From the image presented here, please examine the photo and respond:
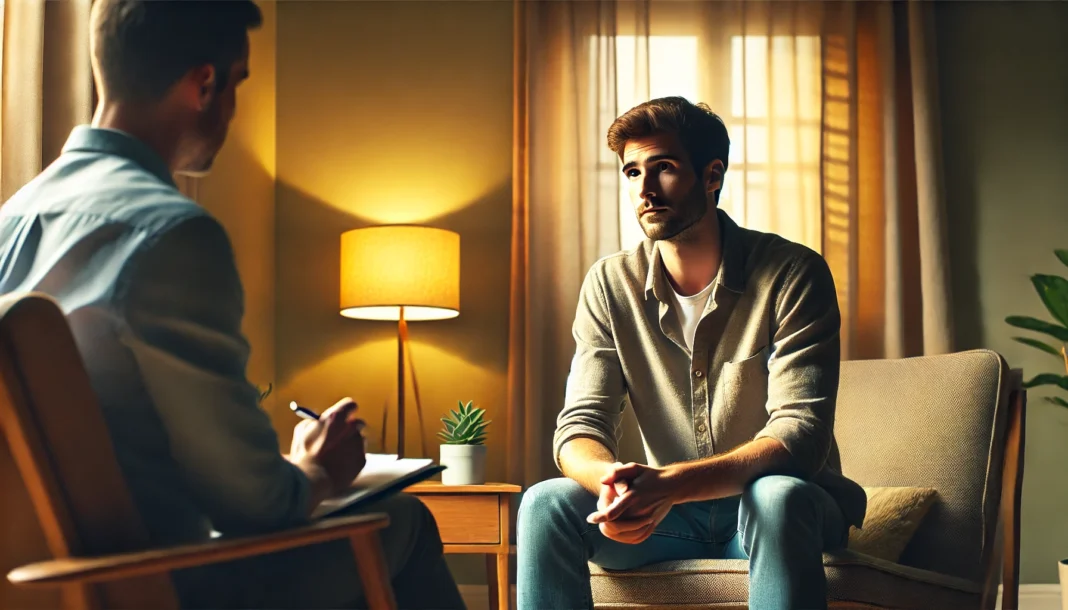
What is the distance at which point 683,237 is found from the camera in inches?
79.1

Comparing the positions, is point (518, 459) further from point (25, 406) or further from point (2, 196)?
point (25, 406)

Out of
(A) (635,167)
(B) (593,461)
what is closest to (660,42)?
(A) (635,167)

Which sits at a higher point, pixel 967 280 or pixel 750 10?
pixel 750 10

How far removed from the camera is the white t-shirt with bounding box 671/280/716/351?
197cm

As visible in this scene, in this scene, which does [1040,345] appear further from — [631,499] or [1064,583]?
[631,499]

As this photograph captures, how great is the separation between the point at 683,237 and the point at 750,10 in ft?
6.73

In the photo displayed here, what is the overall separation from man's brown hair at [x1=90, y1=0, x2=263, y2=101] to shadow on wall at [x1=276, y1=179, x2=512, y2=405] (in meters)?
2.69

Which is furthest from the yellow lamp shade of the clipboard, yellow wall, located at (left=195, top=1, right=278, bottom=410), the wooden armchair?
the wooden armchair

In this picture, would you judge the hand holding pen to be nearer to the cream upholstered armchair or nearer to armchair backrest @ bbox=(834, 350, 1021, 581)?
the cream upholstered armchair

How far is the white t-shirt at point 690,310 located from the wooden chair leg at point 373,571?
1032 mm

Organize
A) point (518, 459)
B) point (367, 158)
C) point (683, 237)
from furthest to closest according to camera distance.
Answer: point (367, 158) → point (518, 459) → point (683, 237)

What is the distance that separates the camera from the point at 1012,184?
149 inches

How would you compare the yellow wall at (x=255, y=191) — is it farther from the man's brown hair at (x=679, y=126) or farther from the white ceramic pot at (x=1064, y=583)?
the white ceramic pot at (x=1064, y=583)

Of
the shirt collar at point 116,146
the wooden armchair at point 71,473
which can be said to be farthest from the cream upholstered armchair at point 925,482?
the shirt collar at point 116,146
